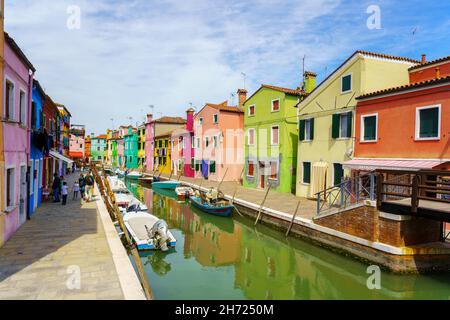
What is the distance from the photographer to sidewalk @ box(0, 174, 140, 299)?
20.3 feet

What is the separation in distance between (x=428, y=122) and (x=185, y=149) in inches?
1160

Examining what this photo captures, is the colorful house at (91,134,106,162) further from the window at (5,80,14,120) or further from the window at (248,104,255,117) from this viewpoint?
the window at (5,80,14,120)

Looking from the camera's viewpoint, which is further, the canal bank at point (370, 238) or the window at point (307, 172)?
the window at point (307, 172)

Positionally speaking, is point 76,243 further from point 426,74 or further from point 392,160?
point 426,74

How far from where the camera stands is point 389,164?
1412 cm

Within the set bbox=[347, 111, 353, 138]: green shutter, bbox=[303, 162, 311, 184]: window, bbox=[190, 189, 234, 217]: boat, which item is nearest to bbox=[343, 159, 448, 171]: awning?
bbox=[347, 111, 353, 138]: green shutter

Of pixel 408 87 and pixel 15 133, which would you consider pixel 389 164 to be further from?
pixel 15 133

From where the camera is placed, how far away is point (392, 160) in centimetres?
1443

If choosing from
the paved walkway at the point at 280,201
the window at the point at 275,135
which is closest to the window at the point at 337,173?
the paved walkway at the point at 280,201

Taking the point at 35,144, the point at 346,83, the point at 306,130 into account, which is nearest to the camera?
the point at 35,144

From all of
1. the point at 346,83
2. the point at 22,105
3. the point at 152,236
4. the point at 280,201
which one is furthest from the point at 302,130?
the point at 22,105

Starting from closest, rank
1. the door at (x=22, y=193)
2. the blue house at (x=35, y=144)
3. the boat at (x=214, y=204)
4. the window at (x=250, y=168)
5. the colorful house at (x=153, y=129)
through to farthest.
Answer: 1. the door at (x=22, y=193)
2. the blue house at (x=35, y=144)
3. the boat at (x=214, y=204)
4. the window at (x=250, y=168)
5. the colorful house at (x=153, y=129)

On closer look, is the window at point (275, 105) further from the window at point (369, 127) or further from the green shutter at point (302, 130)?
the window at point (369, 127)

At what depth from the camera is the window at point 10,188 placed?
9.80m
